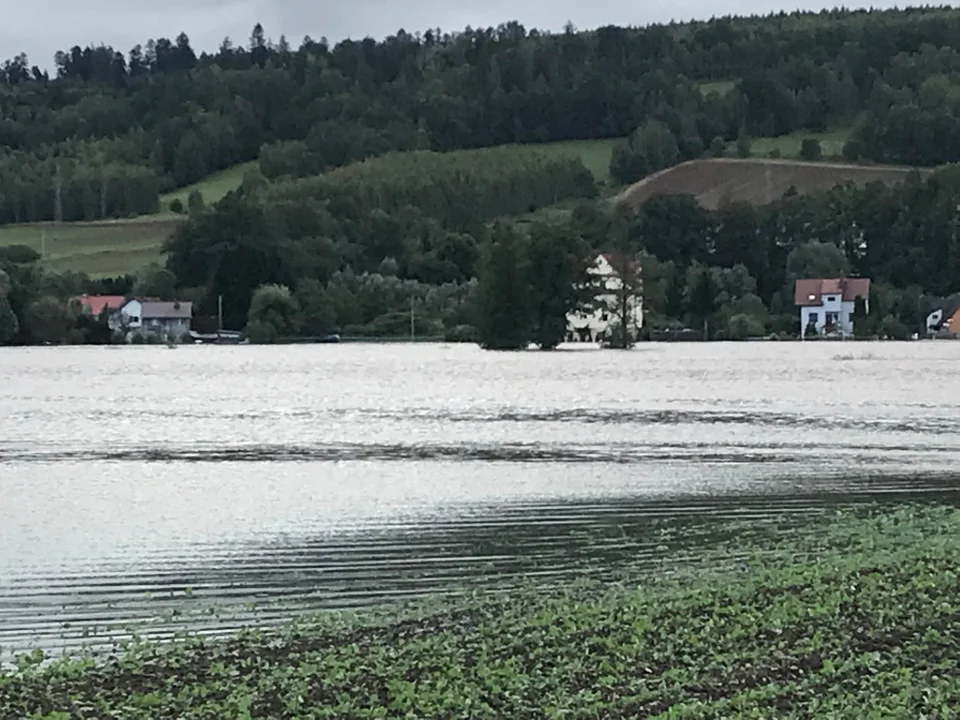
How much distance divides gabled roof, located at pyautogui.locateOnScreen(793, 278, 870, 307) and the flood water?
76.2m

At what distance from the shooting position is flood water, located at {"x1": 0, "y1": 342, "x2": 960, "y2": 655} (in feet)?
70.5

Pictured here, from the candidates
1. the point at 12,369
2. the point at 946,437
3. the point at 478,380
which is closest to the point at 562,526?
the point at 946,437

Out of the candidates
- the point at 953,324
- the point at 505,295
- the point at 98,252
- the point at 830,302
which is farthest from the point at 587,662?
the point at 98,252

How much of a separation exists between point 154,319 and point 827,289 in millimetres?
64169

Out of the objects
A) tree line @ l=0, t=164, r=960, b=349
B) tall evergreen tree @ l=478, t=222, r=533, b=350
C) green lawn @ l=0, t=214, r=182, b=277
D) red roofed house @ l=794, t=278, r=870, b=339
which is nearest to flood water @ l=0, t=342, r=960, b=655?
tall evergreen tree @ l=478, t=222, r=533, b=350

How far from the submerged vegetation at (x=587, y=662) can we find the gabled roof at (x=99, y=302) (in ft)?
469

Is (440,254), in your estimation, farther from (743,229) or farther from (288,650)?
(288,650)

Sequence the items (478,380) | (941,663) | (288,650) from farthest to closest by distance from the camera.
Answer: (478,380) → (288,650) → (941,663)

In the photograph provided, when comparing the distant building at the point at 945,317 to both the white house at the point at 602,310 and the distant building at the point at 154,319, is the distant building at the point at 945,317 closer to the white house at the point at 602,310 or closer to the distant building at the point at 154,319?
the white house at the point at 602,310

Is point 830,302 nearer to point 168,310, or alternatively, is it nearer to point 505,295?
point 505,295

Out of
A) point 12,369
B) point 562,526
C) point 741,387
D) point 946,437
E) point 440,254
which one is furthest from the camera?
point 440,254

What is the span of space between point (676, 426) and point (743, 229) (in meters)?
115

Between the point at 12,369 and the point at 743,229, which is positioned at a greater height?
the point at 743,229

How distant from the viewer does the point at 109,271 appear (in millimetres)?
181125
